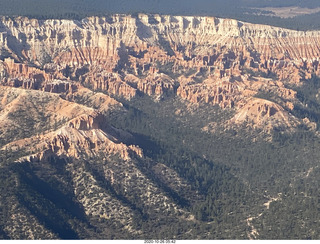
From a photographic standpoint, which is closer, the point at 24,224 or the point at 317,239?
the point at 317,239

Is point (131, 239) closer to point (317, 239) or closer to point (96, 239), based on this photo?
point (96, 239)

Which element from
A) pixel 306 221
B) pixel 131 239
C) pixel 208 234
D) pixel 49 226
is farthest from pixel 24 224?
pixel 306 221

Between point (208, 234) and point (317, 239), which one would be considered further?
point (208, 234)

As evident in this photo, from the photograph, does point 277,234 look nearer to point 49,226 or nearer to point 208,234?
point 208,234

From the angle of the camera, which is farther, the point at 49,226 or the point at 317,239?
the point at 49,226
